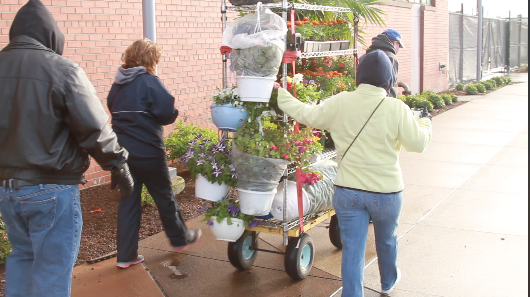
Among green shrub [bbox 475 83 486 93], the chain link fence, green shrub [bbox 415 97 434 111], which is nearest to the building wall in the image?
green shrub [bbox 415 97 434 111]

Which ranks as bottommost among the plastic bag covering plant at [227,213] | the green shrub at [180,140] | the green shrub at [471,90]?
the plastic bag covering plant at [227,213]

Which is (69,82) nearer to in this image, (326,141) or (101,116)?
(101,116)

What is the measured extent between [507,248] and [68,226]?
12.5 feet

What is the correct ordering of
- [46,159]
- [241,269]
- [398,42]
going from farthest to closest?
[398,42], [241,269], [46,159]

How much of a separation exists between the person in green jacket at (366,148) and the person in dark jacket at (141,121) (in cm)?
128

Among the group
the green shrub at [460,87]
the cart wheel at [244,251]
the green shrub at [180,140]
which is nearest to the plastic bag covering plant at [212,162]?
the cart wheel at [244,251]

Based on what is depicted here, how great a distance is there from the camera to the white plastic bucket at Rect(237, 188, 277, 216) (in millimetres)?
4141

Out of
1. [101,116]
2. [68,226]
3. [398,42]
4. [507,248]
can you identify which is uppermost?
[398,42]

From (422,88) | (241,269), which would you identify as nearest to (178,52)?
(241,269)

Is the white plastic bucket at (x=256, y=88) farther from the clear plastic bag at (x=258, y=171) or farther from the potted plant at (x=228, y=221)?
the potted plant at (x=228, y=221)

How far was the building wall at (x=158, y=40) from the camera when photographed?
6.44 m

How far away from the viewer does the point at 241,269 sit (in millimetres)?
4738

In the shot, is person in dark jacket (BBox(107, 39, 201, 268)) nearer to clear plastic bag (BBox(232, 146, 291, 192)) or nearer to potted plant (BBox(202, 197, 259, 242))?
potted plant (BBox(202, 197, 259, 242))

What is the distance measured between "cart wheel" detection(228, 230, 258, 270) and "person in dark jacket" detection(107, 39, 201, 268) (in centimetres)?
60
